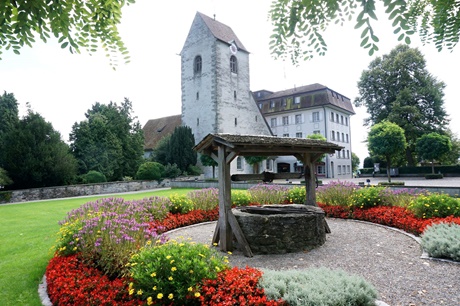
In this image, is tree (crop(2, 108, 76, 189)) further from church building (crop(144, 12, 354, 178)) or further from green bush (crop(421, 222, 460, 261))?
green bush (crop(421, 222, 460, 261))

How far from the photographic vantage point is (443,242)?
20.7 ft

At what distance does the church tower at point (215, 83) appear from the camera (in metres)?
37.1

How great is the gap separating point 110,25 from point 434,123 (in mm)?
50319

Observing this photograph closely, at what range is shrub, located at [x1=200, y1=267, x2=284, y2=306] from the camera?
3844 millimetres

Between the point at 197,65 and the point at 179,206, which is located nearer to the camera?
the point at 179,206

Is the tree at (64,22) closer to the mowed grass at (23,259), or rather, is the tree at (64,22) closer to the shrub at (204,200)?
the mowed grass at (23,259)

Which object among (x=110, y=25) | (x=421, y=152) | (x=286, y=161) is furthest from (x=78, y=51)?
(x=286, y=161)

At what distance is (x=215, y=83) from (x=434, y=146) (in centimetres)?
2820

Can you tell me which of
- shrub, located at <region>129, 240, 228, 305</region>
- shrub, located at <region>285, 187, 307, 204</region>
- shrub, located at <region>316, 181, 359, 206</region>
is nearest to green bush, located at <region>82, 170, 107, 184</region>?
shrub, located at <region>285, 187, 307, 204</region>

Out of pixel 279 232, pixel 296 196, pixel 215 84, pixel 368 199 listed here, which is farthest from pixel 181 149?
pixel 279 232

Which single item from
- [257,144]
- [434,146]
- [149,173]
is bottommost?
[149,173]

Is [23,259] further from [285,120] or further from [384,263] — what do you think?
[285,120]

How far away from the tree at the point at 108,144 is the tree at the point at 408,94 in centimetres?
3590

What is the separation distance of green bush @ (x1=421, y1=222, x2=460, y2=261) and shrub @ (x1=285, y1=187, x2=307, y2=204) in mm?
6556
